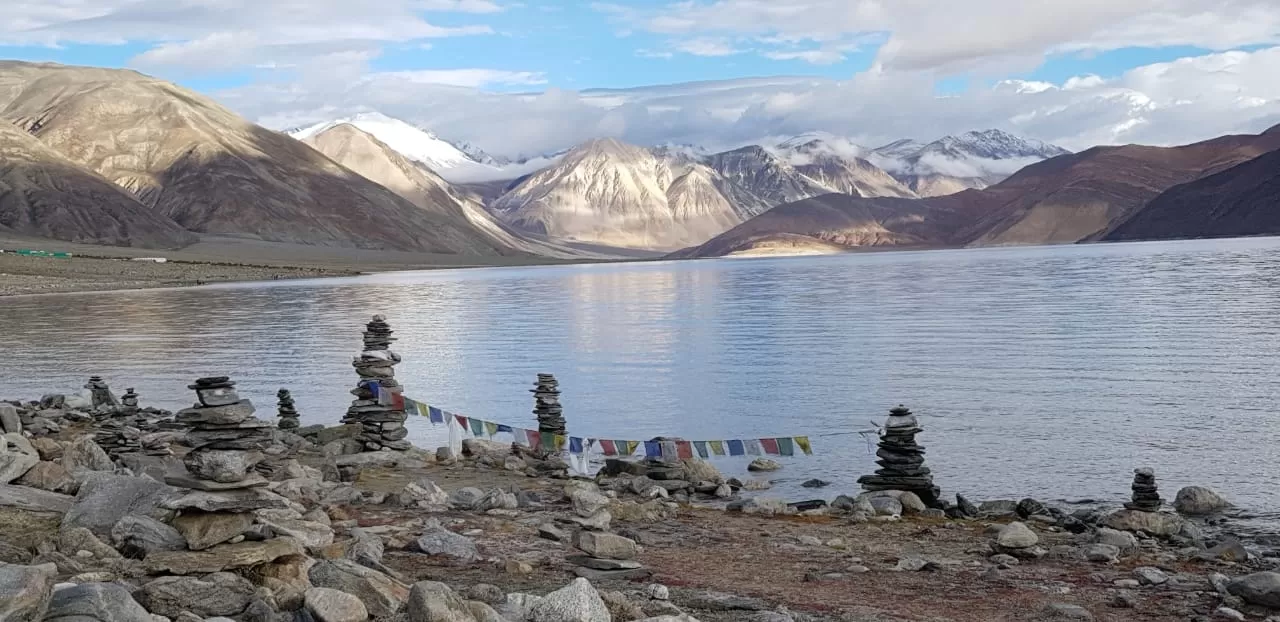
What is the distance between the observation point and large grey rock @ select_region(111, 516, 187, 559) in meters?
10.2

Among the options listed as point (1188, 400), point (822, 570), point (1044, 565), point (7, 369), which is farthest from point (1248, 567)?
point (7, 369)

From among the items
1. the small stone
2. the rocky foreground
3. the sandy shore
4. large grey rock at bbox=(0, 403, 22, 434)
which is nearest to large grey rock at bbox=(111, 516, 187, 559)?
the rocky foreground

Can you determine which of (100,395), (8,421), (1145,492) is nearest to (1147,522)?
(1145,492)

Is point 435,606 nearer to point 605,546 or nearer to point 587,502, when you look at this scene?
point 605,546

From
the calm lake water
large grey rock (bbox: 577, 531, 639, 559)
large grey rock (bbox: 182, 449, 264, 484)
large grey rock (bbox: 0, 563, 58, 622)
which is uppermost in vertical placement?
large grey rock (bbox: 182, 449, 264, 484)

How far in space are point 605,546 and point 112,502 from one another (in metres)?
5.10

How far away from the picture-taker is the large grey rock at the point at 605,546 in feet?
43.4

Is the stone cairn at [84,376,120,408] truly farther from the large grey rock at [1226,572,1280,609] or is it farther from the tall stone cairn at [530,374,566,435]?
the large grey rock at [1226,572,1280,609]

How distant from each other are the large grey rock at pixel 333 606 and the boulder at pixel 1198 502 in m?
14.1

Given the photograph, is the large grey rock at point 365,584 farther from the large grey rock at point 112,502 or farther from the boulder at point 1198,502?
the boulder at point 1198,502

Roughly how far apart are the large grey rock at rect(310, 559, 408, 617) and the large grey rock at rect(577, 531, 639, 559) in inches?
143

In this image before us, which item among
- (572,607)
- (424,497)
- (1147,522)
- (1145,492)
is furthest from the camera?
(1145,492)

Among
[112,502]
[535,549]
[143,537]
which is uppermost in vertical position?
[112,502]

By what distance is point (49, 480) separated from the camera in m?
13.1
